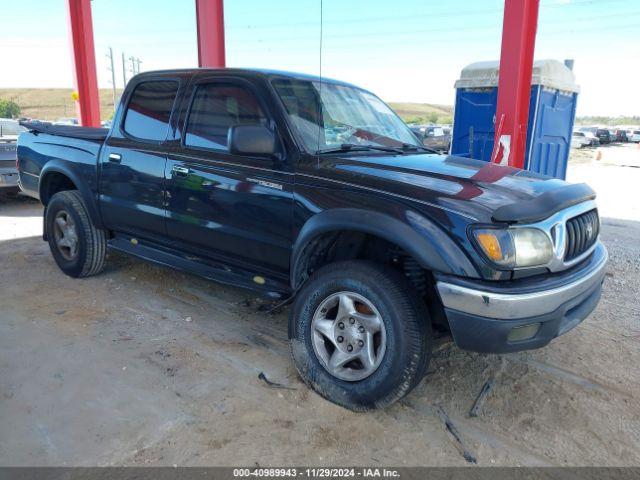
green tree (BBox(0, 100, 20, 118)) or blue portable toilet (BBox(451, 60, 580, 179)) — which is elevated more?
blue portable toilet (BBox(451, 60, 580, 179))

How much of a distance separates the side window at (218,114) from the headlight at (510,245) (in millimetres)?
1641

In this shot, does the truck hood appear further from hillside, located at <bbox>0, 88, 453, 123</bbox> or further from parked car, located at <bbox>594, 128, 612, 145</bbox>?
hillside, located at <bbox>0, 88, 453, 123</bbox>

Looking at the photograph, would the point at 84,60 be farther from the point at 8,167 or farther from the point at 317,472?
the point at 317,472

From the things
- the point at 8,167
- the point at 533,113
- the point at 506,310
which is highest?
the point at 533,113

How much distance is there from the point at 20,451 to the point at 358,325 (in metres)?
1.79

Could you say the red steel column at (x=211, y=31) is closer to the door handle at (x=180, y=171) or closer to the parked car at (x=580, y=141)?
the door handle at (x=180, y=171)

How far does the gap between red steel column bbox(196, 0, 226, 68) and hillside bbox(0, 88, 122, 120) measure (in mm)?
70234

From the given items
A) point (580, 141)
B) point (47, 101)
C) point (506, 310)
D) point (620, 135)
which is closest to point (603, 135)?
point (620, 135)

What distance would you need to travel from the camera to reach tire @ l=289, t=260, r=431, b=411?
2627mm

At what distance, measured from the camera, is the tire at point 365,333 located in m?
2.63

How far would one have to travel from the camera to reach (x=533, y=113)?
24.7 ft

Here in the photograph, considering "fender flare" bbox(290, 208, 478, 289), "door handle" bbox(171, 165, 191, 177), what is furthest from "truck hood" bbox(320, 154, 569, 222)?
"door handle" bbox(171, 165, 191, 177)

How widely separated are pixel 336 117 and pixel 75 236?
112 inches

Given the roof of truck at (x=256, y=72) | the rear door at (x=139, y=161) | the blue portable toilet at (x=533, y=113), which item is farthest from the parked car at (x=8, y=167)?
the blue portable toilet at (x=533, y=113)
